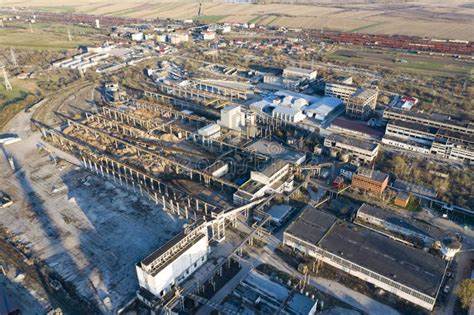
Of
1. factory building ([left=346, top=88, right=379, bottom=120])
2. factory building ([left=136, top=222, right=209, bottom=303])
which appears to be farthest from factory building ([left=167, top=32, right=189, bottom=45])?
factory building ([left=136, top=222, right=209, bottom=303])

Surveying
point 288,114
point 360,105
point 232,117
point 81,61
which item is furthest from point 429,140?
point 81,61

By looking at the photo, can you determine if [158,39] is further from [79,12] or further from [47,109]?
[79,12]

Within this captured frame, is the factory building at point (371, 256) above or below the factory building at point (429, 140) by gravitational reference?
below

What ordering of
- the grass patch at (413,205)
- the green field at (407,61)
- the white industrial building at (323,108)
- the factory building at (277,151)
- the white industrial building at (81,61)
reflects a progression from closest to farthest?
the grass patch at (413,205) < the factory building at (277,151) < the white industrial building at (323,108) < the green field at (407,61) < the white industrial building at (81,61)

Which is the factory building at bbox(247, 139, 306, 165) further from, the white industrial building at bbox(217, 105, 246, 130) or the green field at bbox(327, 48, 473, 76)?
the green field at bbox(327, 48, 473, 76)

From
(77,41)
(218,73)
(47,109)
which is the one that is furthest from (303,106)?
(77,41)

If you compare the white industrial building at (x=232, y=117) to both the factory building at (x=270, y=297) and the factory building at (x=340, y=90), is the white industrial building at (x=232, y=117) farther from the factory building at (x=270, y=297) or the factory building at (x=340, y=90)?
the factory building at (x=270, y=297)

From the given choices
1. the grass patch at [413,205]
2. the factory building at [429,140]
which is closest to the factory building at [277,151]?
the grass patch at [413,205]

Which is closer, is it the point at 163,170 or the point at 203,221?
the point at 203,221
